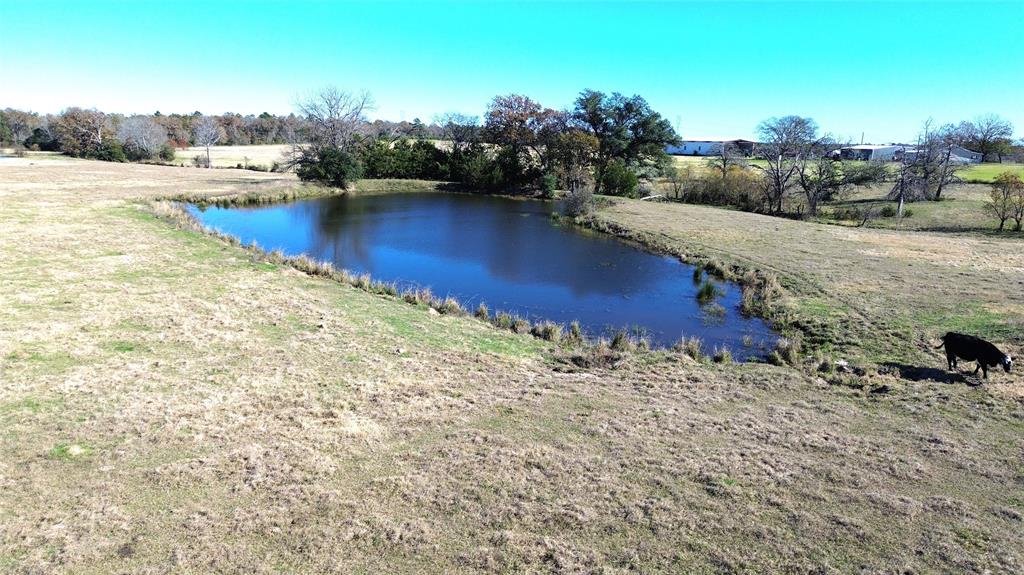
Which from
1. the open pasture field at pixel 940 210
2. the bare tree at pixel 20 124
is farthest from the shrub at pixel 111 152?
the open pasture field at pixel 940 210

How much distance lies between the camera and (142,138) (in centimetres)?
7175

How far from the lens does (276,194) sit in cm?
4569

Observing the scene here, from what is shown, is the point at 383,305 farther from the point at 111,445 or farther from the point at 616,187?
the point at 616,187

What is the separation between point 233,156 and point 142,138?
11.8 metres

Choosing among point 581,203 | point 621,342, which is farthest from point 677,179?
point 621,342

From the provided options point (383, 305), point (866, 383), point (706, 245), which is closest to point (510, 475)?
point (866, 383)

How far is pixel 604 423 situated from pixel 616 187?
47.0 m

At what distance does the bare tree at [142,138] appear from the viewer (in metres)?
71.7

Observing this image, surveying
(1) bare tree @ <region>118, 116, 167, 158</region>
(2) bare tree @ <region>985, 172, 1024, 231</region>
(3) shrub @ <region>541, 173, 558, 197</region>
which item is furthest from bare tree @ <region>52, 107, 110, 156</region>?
(2) bare tree @ <region>985, 172, 1024, 231</region>

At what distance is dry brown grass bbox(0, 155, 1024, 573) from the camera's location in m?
6.13

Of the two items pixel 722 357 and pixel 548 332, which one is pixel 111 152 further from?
pixel 722 357

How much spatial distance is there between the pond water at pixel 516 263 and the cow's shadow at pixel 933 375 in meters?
3.55

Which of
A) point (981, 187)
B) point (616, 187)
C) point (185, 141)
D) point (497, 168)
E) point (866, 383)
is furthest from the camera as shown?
point (185, 141)

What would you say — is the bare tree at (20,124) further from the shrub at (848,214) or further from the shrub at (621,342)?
the shrub at (848,214)
